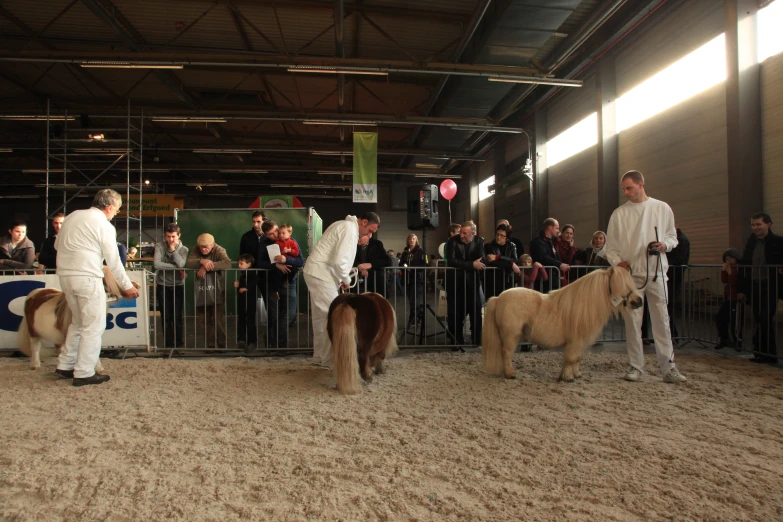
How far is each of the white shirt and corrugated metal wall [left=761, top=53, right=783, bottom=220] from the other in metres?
9.56

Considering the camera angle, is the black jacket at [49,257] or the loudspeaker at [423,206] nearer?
the black jacket at [49,257]

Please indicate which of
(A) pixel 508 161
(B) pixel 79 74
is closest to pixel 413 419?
(B) pixel 79 74

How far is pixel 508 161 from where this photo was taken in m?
18.8

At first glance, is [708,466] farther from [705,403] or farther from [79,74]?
[79,74]

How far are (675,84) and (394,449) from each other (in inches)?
405

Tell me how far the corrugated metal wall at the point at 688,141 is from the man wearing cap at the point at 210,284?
8.88 m

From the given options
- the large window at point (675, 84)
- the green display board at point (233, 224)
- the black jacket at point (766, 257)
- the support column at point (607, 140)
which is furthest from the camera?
the support column at point (607, 140)

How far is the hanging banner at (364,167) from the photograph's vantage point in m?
13.3

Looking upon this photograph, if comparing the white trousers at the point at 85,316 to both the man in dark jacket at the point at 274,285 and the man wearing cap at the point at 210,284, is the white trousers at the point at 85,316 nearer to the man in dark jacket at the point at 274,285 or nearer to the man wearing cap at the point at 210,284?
the man wearing cap at the point at 210,284

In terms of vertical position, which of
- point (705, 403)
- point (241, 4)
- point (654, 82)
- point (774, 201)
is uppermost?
point (241, 4)

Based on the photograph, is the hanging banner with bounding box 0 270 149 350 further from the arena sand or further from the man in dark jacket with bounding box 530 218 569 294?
the man in dark jacket with bounding box 530 218 569 294

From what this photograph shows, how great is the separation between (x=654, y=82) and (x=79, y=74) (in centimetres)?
1590

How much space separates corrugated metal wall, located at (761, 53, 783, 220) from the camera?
23.7 ft

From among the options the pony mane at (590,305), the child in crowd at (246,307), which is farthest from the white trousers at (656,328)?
the child in crowd at (246,307)
